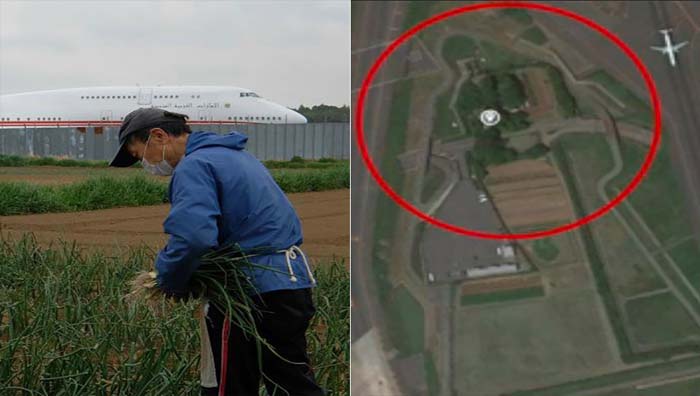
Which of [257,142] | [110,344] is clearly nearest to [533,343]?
[110,344]

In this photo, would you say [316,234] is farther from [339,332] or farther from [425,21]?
[425,21]

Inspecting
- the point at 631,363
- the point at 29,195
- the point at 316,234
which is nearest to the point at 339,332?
the point at 631,363

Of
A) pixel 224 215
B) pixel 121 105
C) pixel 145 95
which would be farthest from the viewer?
pixel 145 95

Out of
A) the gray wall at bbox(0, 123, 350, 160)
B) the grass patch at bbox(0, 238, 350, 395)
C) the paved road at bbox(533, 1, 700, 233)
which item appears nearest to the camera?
the paved road at bbox(533, 1, 700, 233)

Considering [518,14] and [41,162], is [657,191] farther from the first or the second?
[41,162]

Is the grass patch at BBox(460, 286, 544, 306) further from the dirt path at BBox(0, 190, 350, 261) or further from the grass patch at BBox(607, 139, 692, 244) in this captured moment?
the dirt path at BBox(0, 190, 350, 261)

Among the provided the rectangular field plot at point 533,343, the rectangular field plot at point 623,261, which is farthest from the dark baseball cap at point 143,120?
the rectangular field plot at point 623,261

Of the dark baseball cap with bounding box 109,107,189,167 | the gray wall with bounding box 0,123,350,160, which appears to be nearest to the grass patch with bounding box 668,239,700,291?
the dark baseball cap with bounding box 109,107,189,167
